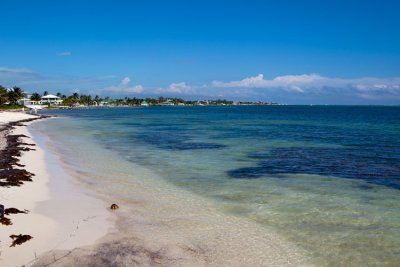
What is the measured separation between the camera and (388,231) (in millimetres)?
11594

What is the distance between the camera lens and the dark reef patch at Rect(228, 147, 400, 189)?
66.9 feet

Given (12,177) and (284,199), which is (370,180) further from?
(12,177)

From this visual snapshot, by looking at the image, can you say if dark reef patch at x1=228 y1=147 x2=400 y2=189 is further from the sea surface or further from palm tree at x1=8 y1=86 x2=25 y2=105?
palm tree at x1=8 y1=86 x2=25 y2=105

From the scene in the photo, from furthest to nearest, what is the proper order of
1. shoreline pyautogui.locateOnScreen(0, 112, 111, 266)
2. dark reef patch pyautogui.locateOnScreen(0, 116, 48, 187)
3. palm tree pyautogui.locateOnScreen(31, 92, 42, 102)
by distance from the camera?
palm tree pyautogui.locateOnScreen(31, 92, 42, 102) < dark reef patch pyautogui.locateOnScreen(0, 116, 48, 187) < shoreline pyautogui.locateOnScreen(0, 112, 111, 266)

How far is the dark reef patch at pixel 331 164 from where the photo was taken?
66.9 feet

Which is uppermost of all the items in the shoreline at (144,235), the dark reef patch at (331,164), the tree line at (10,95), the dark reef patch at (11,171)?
the tree line at (10,95)

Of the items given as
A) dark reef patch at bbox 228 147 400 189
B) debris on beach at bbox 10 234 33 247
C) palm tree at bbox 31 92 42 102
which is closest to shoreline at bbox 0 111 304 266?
debris on beach at bbox 10 234 33 247

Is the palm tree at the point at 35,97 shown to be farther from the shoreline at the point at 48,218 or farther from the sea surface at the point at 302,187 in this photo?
the shoreline at the point at 48,218

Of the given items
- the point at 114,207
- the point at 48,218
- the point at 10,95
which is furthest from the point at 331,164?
the point at 10,95

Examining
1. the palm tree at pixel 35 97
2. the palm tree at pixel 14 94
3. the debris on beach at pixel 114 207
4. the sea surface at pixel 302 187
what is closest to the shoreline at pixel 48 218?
the debris on beach at pixel 114 207

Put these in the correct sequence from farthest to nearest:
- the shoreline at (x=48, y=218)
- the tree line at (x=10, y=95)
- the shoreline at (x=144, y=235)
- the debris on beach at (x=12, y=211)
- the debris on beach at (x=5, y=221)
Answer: the tree line at (x=10, y=95)
the debris on beach at (x=12, y=211)
the debris on beach at (x=5, y=221)
the shoreline at (x=48, y=218)
the shoreline at (x=144, y=235)

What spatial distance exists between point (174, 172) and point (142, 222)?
932cm

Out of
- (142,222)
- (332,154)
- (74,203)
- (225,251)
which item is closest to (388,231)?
(225,251)

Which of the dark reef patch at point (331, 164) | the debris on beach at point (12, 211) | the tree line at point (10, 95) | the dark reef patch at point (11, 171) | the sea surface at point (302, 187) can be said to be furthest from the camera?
the tree line at point (10, 95)
